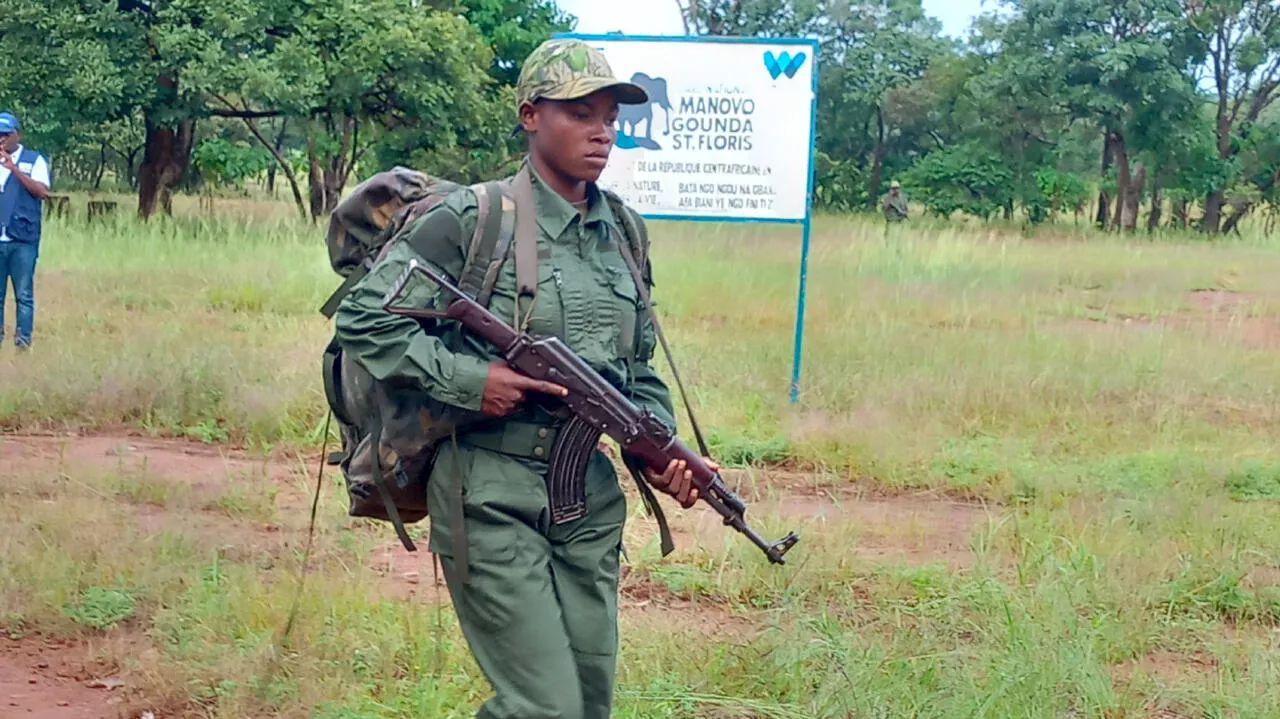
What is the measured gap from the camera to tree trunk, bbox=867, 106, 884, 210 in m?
39.7

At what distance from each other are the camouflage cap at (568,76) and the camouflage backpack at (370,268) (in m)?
0.19

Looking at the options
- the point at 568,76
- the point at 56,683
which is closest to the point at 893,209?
the point at 56,683

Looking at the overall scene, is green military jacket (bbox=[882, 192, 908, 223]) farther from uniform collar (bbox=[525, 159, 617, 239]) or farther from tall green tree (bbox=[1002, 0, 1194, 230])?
uniform collar (bbox=[525, 159, 617, 239])

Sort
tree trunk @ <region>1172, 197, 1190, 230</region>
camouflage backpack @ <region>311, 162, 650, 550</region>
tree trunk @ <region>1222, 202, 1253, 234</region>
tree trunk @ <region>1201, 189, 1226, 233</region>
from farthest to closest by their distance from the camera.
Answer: tree trunk @ <region>1172, 197, 1190, 230</region> → tree trunk @ <region>1201, 189, 1226, 233</region> → tree trunk @ <region>1222, 202, 1253, 234</region> → camouflage backpack @ <region>311, 162, 650, 550</region>

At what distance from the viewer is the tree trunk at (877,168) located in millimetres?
39719

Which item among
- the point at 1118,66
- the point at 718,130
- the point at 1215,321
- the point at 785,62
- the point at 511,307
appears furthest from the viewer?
the point at 1118,66

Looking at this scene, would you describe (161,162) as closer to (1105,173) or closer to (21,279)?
(21,279)

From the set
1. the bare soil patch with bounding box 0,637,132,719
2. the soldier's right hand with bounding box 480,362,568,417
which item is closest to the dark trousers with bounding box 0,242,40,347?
the bare soil patch with bounding box 0,637,132,719

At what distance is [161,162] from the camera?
2200 centimetres

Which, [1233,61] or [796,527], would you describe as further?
[1233,61]

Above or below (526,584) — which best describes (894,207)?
below

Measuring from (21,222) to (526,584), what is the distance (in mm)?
7616

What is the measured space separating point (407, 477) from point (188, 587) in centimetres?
235

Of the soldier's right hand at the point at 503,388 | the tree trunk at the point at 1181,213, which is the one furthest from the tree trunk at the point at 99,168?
the soldier's right hand at the point at 503,388
